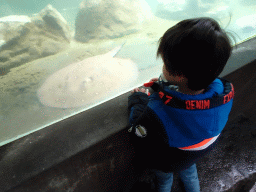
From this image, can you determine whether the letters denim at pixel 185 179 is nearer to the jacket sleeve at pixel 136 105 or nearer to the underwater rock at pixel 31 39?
the jacket sleeve at pixel 136 105

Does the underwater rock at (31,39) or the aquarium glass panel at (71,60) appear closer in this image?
the aquarium glass panel at (71,60)

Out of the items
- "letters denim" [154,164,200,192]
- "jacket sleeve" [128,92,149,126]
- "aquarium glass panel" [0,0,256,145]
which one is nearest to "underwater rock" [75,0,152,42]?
"aquarium glass panel" [0,0,256,145]

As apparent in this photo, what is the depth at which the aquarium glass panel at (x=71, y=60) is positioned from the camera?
6.99 feet

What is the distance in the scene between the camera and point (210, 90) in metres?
0.55

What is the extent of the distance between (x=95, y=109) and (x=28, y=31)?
5418 millimetres

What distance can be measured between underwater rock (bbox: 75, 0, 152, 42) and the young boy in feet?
19.8

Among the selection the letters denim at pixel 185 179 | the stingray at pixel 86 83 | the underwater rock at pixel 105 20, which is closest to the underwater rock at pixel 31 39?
the underwater rock at pixel 105 20

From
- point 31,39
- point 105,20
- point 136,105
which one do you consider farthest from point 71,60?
point 136,105

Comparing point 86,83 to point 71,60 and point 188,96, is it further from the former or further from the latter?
point 188,96

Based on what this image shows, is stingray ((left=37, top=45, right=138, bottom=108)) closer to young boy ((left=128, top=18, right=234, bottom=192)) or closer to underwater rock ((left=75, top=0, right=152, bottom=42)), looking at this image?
young boy ((left=128, top=18, right=234, bottom=192))

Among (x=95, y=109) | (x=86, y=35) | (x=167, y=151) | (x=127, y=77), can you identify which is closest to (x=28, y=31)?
(x=86, y=35)

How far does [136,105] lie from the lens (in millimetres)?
792

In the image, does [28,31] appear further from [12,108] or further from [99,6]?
[12,108]

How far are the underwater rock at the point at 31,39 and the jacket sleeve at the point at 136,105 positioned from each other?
178 inches
